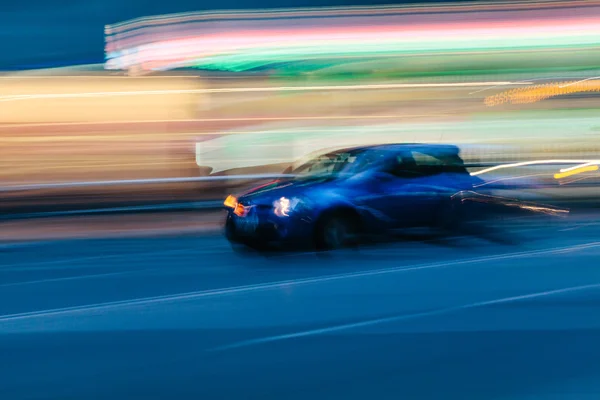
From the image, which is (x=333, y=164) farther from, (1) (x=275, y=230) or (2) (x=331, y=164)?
(1) (x=275, y=230)

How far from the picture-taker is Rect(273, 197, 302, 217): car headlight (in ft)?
25.6

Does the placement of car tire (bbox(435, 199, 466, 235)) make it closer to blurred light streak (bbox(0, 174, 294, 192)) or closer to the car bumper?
the car bumper

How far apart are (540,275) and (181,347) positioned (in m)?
3.61

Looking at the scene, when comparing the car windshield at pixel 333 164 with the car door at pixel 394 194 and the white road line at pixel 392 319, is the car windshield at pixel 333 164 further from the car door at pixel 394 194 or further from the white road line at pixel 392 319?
the white road line at pixel 392 319

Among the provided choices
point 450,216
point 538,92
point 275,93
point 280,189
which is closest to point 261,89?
point 275,93

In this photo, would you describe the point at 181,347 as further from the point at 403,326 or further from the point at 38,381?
the point at 403,326

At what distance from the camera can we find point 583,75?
450 inches

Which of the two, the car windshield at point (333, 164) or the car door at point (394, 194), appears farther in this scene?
the car windshield at point (333, 164)

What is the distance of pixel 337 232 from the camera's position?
7.99m

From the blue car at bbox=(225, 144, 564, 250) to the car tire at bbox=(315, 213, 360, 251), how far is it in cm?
1

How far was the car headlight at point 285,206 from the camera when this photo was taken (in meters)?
7.79

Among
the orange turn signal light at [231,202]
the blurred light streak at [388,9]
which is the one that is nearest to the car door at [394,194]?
the orange turn signal light at [231,202]

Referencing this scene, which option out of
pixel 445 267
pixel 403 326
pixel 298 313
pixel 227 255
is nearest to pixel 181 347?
pixel 298 313

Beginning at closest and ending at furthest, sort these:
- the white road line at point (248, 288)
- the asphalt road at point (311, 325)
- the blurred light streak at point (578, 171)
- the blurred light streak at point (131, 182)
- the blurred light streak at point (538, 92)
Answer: the asphalt road at point (311, 325)
the white road line at point (248, 288)
the blurred light streak at point (538, 92)
the blurred light streak at point (131, 182)
the blurred light streak at point (578, 171)
